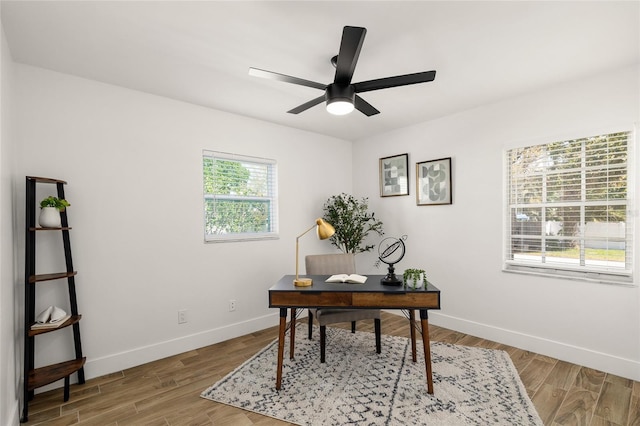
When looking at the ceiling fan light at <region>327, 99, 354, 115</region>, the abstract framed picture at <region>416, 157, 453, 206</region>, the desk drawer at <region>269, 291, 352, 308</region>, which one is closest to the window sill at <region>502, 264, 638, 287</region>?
the abstract framed picture at <region>416, 157, 453, 206</region>

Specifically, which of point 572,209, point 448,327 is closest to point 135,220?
point 448,327

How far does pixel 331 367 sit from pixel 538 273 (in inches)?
85.5

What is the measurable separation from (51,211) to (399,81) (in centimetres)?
263

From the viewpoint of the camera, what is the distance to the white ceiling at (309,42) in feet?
5.89

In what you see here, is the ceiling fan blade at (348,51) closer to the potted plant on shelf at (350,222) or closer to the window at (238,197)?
the window at (238,197)

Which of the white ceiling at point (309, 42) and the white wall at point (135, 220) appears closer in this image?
the white ceiling at point (309, 42)

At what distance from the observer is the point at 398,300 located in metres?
2.29

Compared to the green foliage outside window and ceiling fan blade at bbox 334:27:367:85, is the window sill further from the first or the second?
the green foliage outside window

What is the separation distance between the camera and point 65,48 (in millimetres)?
2174

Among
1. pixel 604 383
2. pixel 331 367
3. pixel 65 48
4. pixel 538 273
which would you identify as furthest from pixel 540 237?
pixel 65 48

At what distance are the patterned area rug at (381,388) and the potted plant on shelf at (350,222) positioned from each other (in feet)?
4.67

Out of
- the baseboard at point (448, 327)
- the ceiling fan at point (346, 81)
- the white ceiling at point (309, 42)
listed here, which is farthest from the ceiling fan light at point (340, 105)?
the baseboard at point (448, 327)

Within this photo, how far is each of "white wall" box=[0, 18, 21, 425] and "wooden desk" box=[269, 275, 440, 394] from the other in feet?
5.11

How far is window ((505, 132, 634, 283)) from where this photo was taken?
262 centimetres
